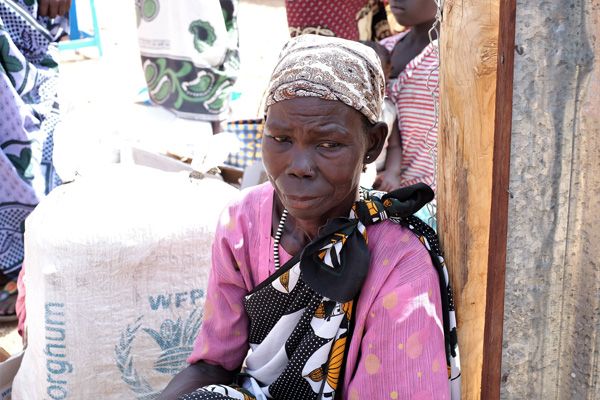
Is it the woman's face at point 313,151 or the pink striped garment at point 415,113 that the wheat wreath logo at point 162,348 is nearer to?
the woman's face at point 313,151

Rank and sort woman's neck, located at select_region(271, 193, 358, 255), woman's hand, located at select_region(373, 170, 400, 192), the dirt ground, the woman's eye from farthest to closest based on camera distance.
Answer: the dirt ground → woman's hand, located at select_region(373, 170, 400, 192) → woman's neck, located at select_region(271, 193, 358, 255) → the woman's eye

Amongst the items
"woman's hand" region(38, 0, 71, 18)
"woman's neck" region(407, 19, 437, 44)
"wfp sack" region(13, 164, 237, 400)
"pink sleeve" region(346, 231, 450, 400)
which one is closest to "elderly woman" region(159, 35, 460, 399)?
"pink sleeve" region(346, 231, 450, 400)

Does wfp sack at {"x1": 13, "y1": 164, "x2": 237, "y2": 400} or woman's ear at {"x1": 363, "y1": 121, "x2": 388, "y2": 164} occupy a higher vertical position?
woman's ear at {"x1": 363, "y1": 121, "x2": 388, "y2": 164}

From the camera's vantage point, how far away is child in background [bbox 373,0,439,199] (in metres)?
2.99

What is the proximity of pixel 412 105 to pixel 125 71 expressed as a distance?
4429mm

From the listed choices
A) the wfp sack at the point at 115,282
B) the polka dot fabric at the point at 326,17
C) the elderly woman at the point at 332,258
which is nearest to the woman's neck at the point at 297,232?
the elderly woman at the point at 332,258

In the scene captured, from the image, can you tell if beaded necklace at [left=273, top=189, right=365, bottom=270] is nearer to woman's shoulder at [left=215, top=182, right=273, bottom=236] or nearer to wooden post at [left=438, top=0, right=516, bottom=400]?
woman's shoulder at [left=215, top=182, right=273, bottom=236]

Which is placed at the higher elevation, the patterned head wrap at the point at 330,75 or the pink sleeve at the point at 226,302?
the patterned head wrap at the point at 330,75

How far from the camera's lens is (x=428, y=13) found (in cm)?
307

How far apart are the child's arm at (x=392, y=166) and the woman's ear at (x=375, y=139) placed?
1.49 metres

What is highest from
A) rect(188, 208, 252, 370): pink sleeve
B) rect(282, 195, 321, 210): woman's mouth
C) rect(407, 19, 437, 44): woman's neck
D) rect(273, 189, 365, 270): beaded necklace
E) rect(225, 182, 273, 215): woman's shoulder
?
rect(407, 19, 437, 44): woman's neck

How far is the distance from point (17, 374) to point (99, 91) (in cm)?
431

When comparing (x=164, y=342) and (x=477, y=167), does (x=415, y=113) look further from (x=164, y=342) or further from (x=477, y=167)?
(x=477, y=167)

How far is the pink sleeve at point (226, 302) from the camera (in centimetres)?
169
